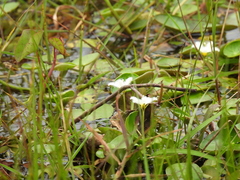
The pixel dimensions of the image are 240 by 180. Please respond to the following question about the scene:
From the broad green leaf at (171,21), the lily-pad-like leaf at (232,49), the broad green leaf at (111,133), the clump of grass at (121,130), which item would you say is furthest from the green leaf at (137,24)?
the broad green leaf at (111,133)

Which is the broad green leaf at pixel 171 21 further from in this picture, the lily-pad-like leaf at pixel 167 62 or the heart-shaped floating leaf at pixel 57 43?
the heart-shaped floating leaf at pixel 57 43

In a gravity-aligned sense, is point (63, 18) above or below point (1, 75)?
above

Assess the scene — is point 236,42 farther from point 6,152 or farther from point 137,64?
point 6,152

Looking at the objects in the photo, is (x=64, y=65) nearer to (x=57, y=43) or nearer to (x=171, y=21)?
(x=57, y=43)

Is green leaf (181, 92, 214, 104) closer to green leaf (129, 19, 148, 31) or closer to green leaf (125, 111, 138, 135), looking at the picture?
green leaf (125, 111, 138, 135)

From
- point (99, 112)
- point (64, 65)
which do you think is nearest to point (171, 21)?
point (64, 65)

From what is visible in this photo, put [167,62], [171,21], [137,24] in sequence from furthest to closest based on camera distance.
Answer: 1. [137,24]
2. [171,21]
3. [167,62]

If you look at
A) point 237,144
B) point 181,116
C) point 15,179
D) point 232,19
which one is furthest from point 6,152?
point 232,19

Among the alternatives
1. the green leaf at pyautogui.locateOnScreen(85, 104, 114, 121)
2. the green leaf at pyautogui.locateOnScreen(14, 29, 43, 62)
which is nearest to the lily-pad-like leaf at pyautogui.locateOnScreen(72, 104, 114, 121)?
the green leaf at pyautogui.locateOnScreen(85, 104, 114, 121)

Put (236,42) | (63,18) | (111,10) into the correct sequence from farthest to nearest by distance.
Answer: (63,18) → (111,10) → (236,42)
